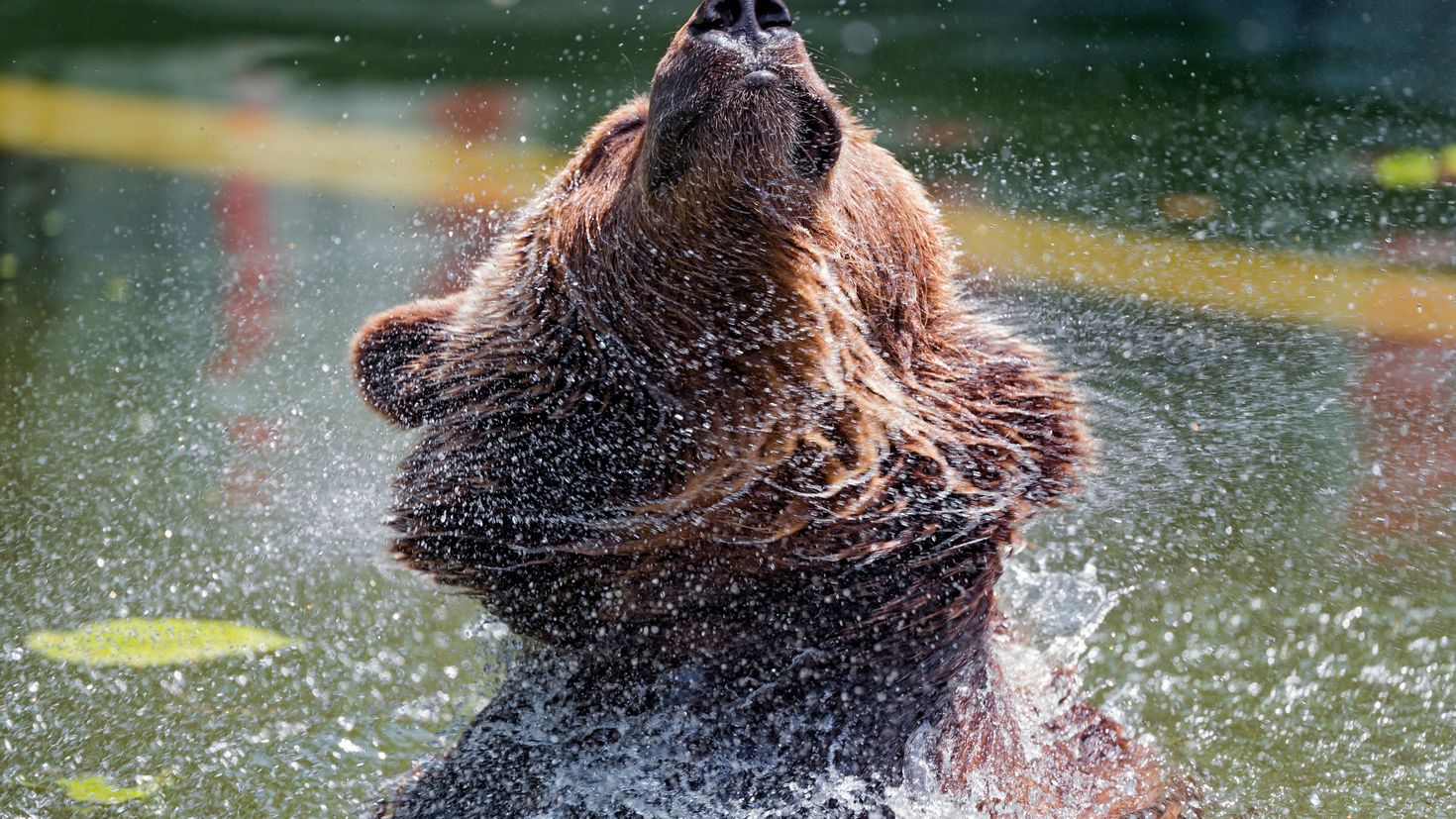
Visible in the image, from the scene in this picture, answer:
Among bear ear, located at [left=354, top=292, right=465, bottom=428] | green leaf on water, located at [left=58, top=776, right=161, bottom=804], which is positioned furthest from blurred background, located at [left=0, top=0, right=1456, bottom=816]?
bear ear, located at [left=354, top=292, right=465, bottom=428]

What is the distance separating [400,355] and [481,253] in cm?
97

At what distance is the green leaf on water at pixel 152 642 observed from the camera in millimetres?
3570

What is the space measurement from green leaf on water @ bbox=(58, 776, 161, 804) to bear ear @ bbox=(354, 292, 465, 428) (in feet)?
3.10

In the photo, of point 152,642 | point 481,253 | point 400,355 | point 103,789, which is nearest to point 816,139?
point 400,355

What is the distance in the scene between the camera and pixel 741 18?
8.02 ft

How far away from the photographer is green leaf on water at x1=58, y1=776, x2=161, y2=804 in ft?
10.1

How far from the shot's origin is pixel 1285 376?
504 cm

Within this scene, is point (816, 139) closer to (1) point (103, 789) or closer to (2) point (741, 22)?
(2) point (741, 22)

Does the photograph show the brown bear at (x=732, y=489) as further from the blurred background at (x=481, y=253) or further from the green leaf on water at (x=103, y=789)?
the green leaf on water at (x=103, y=789)

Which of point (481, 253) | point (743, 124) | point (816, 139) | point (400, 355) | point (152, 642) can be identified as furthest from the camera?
point (481, 253)

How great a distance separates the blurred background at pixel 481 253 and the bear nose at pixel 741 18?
25.5 inches

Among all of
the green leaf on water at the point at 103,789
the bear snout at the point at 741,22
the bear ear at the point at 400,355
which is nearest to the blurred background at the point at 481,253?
the green leaf on water at the point at 103,789

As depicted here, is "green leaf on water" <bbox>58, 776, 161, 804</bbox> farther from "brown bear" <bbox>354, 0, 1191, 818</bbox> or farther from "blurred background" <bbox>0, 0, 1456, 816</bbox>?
"brown bear" <bbox>354, 0, 1191, 818</bbox>

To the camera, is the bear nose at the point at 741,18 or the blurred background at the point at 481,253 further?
the blurred background at the point at 481,253
